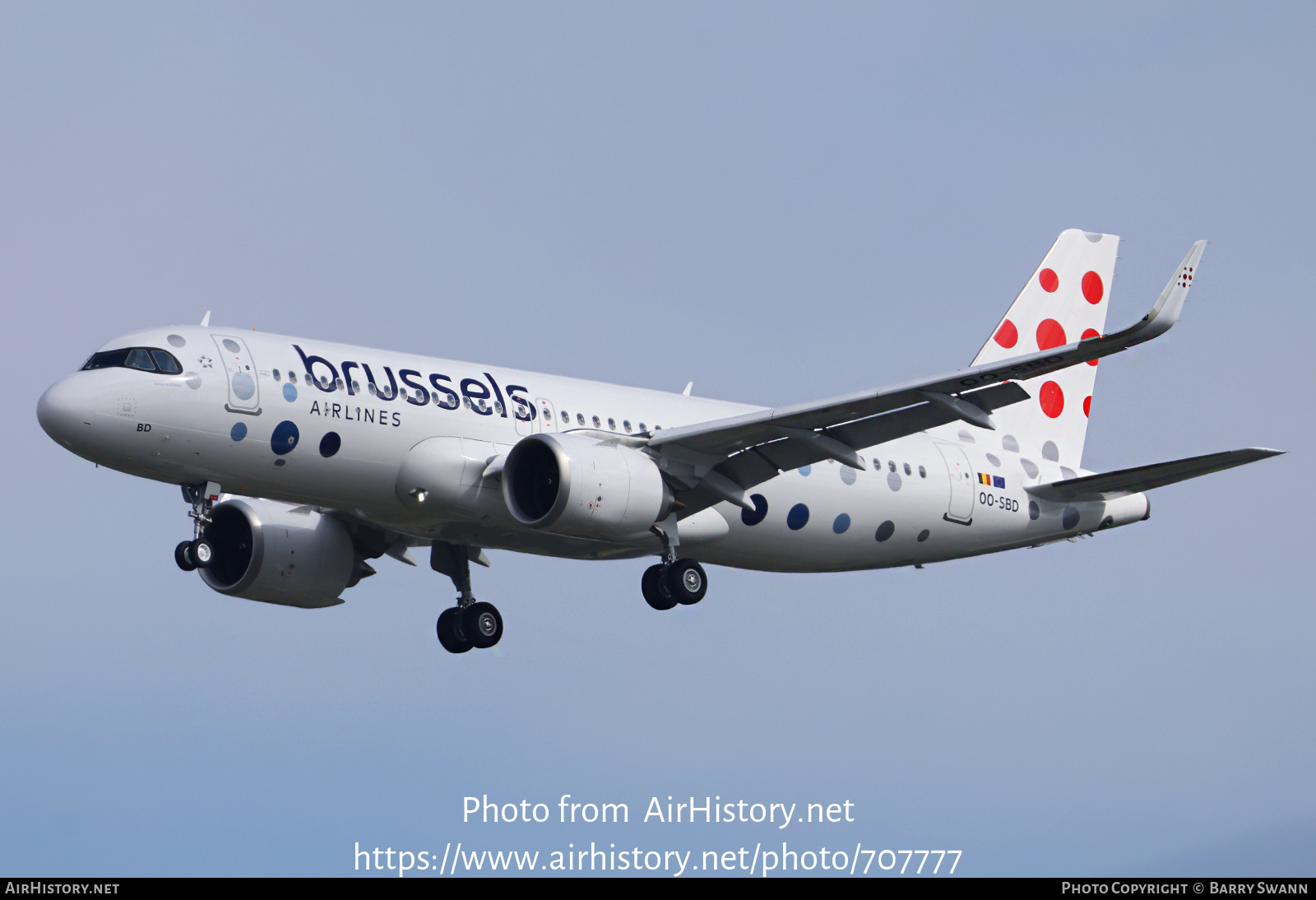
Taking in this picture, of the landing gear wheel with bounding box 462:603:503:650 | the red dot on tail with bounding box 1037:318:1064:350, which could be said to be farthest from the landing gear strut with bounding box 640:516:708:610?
the red dot on tail with bounding box 1037:318:1064:350

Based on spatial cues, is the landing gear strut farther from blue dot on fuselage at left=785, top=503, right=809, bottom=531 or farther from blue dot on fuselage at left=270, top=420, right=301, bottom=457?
blue dot on fuselage at left=270, top=420, right=301, bottom=457

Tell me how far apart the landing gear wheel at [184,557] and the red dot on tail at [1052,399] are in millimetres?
20482

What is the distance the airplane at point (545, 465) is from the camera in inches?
1243

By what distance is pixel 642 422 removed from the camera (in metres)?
36.0

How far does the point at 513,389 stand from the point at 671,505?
12.1ft

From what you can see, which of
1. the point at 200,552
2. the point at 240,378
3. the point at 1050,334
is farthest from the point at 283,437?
the point at 1050,334

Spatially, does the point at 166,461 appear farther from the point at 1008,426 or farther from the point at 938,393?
the point at 1008,426

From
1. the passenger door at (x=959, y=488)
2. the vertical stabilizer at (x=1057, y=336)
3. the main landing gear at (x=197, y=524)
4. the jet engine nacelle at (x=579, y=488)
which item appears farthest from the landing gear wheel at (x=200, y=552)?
the vertical stabilizer at (x=1057, y=336)

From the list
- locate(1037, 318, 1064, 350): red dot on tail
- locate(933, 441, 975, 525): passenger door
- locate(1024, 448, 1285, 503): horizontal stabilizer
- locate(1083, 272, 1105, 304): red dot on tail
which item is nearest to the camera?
locate(1024, 448, 1285, 503): horizontal stabilizer

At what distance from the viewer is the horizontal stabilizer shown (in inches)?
1374

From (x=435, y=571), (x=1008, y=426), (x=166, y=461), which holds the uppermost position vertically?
(x=1008, y=426)

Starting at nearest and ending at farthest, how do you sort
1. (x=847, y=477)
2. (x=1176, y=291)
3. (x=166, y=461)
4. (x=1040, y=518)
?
(x=1176, y=291) < (x=166, y=461) < (x=847, y=477) < (x=1040, y=518)

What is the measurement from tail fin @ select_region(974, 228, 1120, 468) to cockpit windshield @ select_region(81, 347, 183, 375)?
18305 millimetres

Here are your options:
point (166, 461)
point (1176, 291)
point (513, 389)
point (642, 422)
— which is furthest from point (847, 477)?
point (166, 461)
